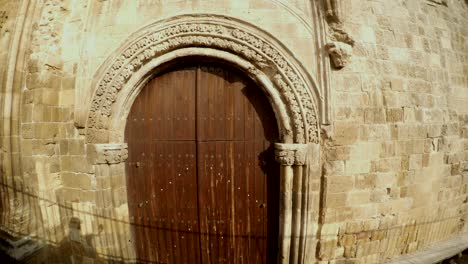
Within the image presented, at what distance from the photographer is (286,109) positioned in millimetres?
3178

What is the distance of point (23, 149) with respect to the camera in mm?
3611

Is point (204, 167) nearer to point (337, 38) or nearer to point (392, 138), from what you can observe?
point (337, 38)

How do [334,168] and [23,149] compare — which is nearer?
[334,168]

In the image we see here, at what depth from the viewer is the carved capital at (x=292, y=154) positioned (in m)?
3.06

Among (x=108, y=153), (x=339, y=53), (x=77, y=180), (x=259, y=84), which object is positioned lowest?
(x=77, y=180)

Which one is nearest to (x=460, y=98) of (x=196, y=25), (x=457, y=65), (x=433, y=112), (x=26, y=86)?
(x=457, y=65)

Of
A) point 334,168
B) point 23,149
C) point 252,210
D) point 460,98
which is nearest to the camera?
point 334,168

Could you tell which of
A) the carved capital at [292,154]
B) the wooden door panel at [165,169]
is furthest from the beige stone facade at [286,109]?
the wooden door panel at [165,169]

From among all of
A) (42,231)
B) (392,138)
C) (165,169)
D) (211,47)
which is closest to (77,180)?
(42,231)

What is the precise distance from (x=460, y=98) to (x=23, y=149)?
274 inches

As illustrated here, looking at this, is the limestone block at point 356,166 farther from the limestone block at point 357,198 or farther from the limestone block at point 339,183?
the limestone block at point 357,198

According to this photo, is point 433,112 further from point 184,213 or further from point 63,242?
point 63,242

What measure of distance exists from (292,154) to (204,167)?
1.23 metres

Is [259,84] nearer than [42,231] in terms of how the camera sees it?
Yes
